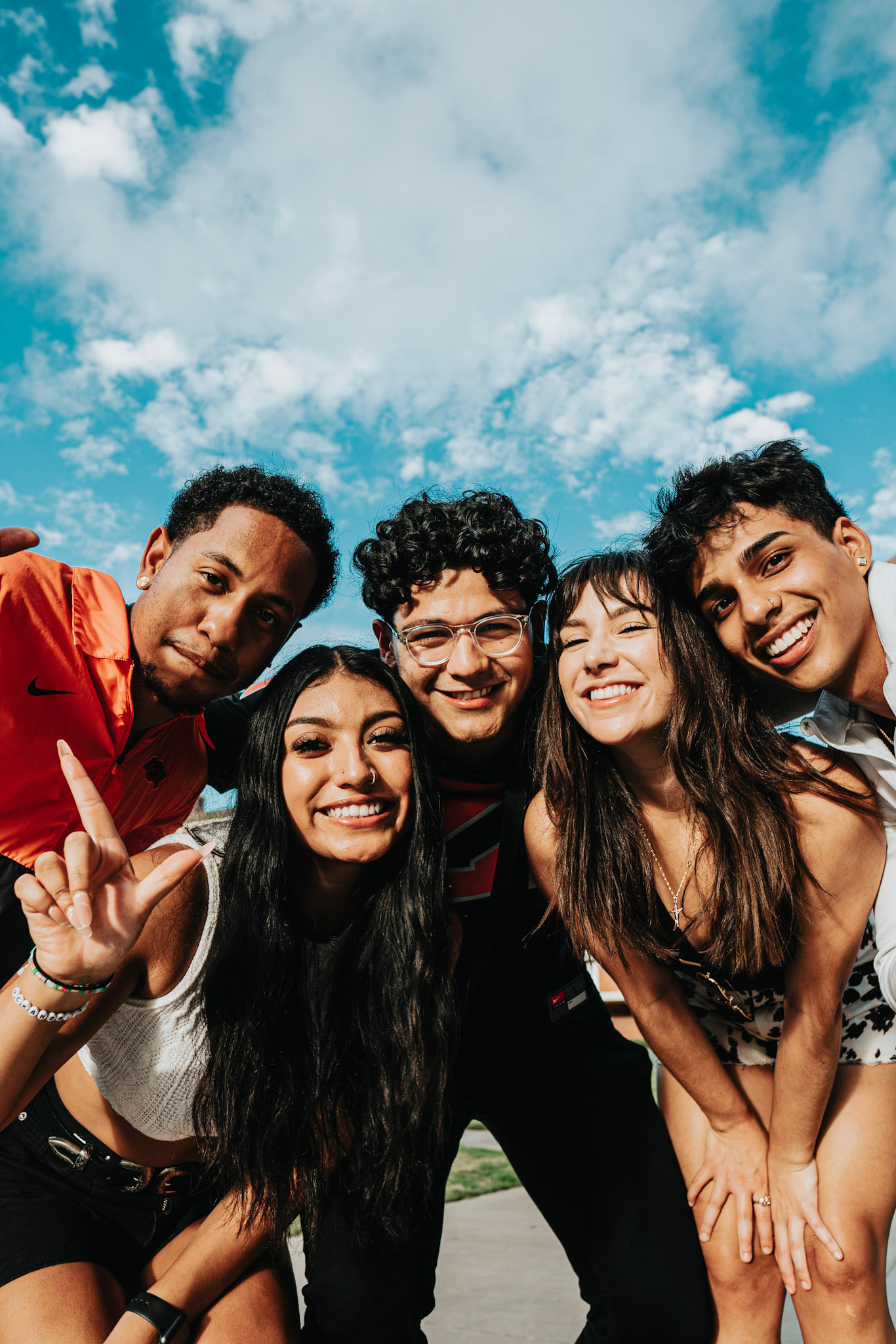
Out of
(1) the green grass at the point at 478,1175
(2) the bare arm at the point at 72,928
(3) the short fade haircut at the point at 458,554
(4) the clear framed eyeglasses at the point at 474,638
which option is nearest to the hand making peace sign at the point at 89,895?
(2) the bare arm at the point at 72,928

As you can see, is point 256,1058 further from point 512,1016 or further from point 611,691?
point 611,691

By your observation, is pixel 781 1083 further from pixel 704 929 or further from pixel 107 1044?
pixel 107 1044

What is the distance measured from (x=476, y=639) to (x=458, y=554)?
0.39m

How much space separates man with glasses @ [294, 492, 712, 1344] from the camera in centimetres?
273

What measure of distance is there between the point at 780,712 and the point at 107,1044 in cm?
247

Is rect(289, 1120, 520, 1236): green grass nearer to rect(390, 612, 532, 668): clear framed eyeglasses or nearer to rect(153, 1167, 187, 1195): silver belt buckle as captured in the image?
rect(153, 1167, 187, 1195): silver belt buckle

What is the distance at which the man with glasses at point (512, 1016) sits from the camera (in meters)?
2.73

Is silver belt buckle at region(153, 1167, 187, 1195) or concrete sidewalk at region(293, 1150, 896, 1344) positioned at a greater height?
silver belt buckle at region(153, 1167, 187, 1195)

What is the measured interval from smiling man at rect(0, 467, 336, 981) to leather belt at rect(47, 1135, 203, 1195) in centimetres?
62

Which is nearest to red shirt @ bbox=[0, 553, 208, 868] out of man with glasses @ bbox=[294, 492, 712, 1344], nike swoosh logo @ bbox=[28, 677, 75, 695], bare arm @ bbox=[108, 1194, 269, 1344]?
nike swoosh logo @ bbox=[28, 677, 75, 695]

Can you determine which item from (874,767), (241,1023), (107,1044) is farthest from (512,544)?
(107,1044)

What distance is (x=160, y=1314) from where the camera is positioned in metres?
2.28

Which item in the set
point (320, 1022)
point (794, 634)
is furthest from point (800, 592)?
point (320, 1022)

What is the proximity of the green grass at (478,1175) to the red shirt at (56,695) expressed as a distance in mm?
4650
